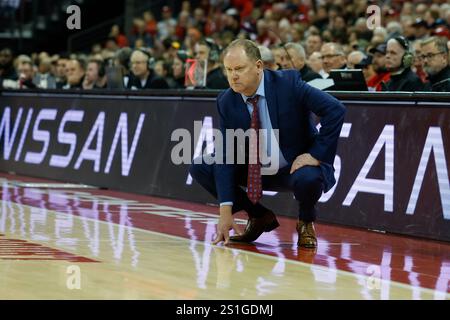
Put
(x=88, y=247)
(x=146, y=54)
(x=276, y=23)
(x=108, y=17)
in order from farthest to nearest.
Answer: (x=108, y=17)
(x=276, y=23)
(x=146, y=54)
(x=88, y=247)

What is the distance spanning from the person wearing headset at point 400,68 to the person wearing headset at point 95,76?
18.6ft

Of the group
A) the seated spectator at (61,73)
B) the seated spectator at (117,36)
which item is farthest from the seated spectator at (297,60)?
the seated spectator at (117,36)

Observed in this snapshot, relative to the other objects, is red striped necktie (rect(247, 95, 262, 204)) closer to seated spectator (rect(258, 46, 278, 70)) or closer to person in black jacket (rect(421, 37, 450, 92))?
person in black jacket (rect(421, 37, 450, 92))

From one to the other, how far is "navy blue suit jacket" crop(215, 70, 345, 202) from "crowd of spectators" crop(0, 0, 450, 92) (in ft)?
9.67

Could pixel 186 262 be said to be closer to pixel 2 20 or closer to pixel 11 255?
pixel 11 255

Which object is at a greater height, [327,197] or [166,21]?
[166,21]

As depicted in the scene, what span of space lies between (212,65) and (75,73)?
135 inches

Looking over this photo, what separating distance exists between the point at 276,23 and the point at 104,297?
52.7 ft

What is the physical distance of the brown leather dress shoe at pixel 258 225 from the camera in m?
8.52

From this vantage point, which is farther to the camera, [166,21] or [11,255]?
[166,21]

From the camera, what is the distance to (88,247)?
7.92m

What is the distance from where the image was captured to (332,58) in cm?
1312

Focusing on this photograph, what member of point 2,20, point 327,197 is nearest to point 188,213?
point 327,197

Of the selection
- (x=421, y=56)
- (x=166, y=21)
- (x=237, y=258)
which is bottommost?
(x=237, y=258)
